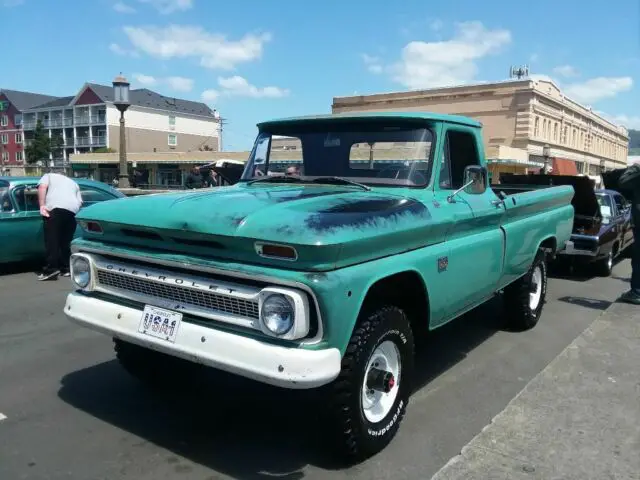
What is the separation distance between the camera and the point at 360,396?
315cm

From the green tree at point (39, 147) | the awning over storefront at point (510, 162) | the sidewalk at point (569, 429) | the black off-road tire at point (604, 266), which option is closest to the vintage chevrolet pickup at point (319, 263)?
the sidewalk at point (569, 429)

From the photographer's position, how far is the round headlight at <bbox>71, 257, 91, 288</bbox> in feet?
12.2

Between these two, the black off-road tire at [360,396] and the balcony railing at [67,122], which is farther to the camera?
the balcony railing at [67,122]

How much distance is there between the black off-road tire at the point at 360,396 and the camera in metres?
3.05

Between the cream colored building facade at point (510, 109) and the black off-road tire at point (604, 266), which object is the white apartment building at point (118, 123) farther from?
the black off-road tire at point (604, 266)

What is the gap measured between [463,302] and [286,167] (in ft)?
5.65

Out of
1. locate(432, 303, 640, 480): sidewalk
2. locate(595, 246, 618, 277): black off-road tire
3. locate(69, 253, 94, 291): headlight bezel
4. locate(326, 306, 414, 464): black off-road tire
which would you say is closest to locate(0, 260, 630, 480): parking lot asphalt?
locate(326, 306, 414, 464): black off-road tire

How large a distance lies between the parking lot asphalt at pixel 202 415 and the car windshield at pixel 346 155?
162cm

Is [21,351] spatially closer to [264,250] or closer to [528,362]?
[264,250]

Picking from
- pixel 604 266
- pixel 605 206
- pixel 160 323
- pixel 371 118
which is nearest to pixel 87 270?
pixel 160 323

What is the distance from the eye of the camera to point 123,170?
15.4 meters

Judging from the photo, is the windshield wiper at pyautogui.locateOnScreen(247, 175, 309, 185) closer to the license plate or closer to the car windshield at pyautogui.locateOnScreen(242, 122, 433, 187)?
the car windshield at pyautogui.locateOnScreen(242, 122, 433, 187)

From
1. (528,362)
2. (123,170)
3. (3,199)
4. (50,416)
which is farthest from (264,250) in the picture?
(123,170)

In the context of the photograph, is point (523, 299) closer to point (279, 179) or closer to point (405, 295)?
point (405, 295)
